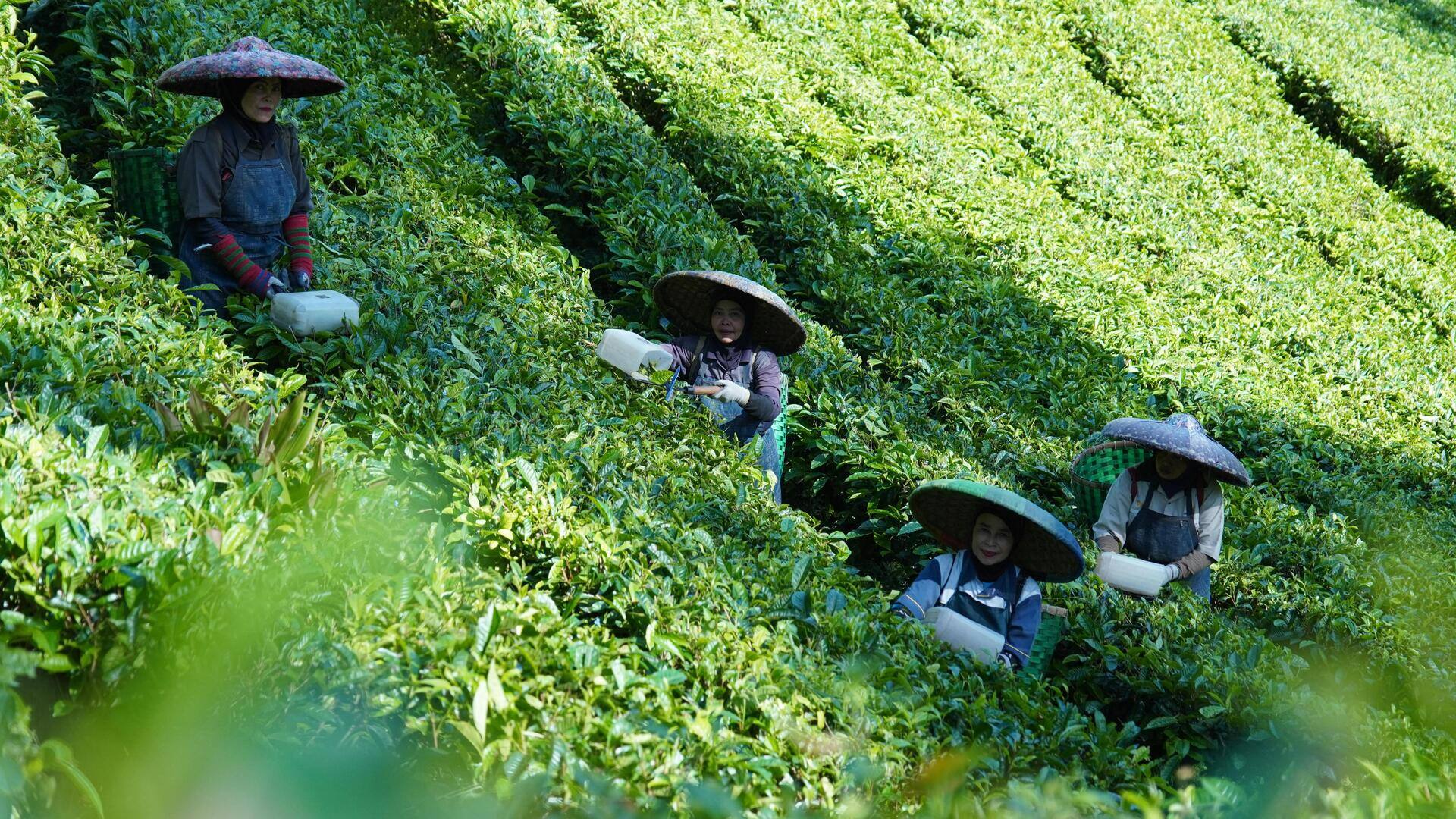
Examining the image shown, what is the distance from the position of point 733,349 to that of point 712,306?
0.74 feet

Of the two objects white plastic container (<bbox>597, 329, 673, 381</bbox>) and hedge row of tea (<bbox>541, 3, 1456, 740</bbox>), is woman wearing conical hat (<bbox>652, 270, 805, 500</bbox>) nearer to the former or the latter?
white plastic container (<bbox>597, 329, 673, 381</bbox>)

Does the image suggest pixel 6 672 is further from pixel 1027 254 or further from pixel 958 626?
pixel 1027 254

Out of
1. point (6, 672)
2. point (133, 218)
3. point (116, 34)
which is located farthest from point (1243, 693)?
point (116, 34)

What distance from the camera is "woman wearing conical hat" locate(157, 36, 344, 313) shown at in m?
4.41

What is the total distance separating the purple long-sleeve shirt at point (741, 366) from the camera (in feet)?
17.2

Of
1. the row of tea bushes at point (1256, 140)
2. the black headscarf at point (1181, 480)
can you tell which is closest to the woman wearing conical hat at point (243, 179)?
the black headscarf at point (1181, 480)

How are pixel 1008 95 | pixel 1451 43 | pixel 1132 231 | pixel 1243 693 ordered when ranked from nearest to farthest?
pixel 1243 693, pixel 1132 231, pixel 1008 95, pixel 1451 43

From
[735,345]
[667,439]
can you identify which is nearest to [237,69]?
[667,439]

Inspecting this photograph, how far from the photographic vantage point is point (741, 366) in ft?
17.5

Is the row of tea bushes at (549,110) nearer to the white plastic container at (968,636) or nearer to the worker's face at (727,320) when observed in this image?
the worker's face at (727,320)

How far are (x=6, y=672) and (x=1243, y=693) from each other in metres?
3.82

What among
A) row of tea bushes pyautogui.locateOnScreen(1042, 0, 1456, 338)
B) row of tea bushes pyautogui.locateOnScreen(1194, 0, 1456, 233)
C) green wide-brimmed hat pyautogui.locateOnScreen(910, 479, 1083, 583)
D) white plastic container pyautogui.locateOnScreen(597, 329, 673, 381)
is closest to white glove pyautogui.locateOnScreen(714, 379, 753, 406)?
white plastic container pyautogui.locateOnScreen(597, 329, 673, 381)

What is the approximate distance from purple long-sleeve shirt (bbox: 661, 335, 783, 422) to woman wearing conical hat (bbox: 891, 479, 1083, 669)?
3.03 feet

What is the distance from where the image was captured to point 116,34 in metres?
5.63
